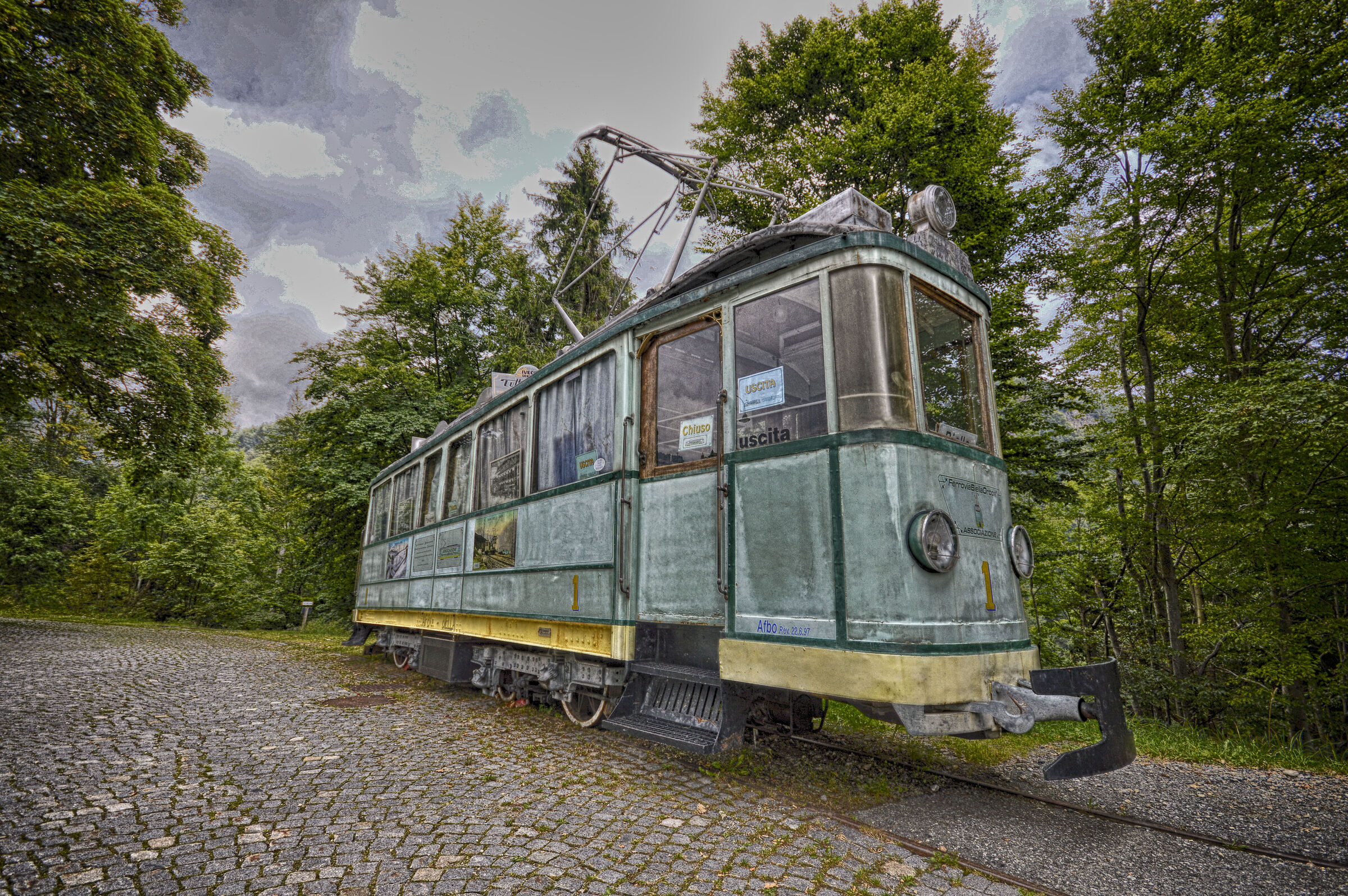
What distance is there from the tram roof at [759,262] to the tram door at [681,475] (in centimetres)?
24

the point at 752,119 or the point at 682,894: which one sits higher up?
the point at 752,119

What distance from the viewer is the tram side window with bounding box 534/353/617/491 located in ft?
15.6

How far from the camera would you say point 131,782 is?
3775 millimetres

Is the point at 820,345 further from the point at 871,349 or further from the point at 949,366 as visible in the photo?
the point at 949,366

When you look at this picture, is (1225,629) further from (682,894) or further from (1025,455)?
(682,894)

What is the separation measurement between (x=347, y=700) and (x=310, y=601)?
16.1 meters

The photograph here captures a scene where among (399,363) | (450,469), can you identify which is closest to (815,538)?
(450,469)

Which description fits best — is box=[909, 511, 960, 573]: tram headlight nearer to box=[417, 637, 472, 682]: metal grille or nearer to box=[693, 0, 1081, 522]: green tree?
box=[417, 637, 472, 682]: metal grille

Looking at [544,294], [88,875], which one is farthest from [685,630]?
[544,294]

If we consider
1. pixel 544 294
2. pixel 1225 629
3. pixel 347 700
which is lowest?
pixel 347 700

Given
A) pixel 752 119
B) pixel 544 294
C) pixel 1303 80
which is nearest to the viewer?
pixel 1303 80

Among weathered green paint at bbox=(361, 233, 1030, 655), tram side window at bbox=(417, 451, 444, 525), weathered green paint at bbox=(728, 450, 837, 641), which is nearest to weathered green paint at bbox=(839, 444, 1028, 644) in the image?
weathered green paint at bbox=(361, 233, 1030, 655)

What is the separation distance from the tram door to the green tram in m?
0.01

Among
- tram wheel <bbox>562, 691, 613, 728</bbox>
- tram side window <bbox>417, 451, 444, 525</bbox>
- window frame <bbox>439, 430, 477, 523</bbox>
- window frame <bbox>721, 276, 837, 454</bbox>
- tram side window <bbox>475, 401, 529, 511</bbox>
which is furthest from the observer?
tram side window <bbox>417, 451, 444, 525</bbox>
